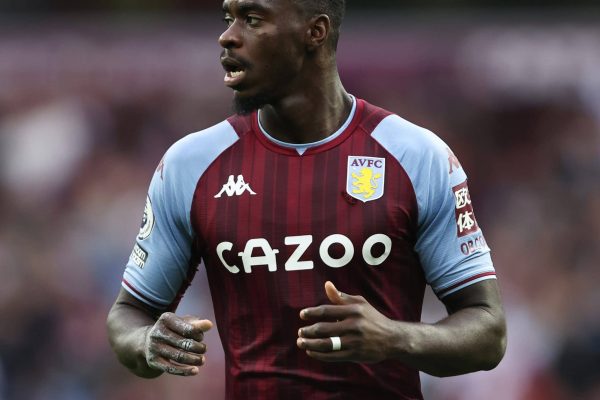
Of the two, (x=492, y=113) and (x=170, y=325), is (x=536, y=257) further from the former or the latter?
(x=170, y=325)

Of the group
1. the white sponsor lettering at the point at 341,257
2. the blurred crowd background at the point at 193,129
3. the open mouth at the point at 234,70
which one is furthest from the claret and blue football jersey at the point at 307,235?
the blurred crowd background at the point at 193,129

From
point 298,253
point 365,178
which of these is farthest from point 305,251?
point 365,178

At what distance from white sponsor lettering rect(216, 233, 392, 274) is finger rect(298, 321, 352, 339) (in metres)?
0.56

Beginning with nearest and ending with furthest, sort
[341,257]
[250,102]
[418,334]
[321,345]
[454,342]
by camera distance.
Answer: [321,345]
[418,334]
[454,342]
[341,257]
[250,102]

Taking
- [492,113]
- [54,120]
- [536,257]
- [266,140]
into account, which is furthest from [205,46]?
[266,140]

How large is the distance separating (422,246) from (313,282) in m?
0.43

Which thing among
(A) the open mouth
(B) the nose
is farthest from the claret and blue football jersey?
(B) the nose

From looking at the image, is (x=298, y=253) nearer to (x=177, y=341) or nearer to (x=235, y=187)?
(x=235, y=187)

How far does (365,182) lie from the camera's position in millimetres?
4969

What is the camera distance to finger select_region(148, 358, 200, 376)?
4547mm

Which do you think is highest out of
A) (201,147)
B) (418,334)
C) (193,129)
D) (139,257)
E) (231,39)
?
(193,129)

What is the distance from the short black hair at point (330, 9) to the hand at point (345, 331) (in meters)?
1.17

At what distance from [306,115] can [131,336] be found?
104cm

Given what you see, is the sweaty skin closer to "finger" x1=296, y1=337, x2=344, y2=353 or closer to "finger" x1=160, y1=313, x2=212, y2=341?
"finger" x1=296, y1=337, x2=344, y2=353
